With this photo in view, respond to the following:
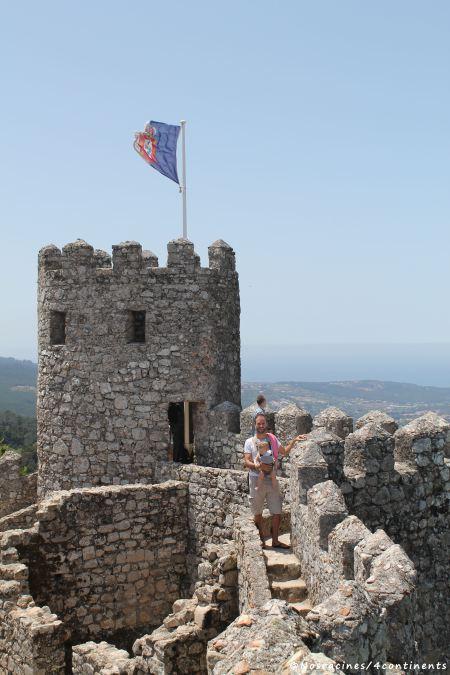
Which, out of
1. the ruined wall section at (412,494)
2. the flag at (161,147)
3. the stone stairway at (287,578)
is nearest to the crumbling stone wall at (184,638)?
the stone stairway at (287,578)

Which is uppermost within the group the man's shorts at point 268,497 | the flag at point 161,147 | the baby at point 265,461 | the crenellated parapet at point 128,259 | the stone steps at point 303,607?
the flag at point 161,147

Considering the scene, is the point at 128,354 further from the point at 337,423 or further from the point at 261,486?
the point at 261,486

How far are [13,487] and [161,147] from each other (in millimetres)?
7893

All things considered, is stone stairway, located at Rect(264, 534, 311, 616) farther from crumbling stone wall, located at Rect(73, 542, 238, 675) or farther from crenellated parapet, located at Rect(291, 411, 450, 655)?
crumbling stone wall, located at Rect(73, 542, 238, 675)

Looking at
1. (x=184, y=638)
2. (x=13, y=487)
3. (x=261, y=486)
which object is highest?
(x=261, y=486)

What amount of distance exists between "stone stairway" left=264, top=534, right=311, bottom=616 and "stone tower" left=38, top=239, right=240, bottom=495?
484 cm

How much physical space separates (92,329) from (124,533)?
409 centimetres

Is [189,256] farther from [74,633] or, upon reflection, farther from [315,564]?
[315,564]

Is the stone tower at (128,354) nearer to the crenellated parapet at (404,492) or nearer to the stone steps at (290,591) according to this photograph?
the crenellated parapet at (404,492)

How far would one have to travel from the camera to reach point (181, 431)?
16.0 metres

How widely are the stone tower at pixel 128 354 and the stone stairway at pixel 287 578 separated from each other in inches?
190

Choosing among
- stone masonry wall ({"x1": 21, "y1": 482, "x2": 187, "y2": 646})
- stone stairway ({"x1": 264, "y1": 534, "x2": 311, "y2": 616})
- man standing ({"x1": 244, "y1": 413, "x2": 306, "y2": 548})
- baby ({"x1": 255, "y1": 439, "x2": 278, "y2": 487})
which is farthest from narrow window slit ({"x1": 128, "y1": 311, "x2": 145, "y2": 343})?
stone stairway ({"x1": 264, "y1": 534, "x2": 311, "y2": 616})

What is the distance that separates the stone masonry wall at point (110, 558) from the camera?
11.9 m

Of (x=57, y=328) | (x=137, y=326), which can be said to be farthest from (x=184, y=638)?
(x=57, y=328)
